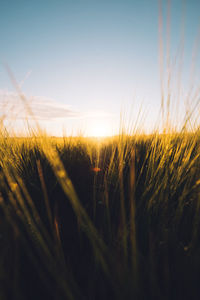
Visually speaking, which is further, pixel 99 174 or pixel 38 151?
pixel 38 151

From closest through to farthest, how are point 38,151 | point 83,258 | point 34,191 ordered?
point 83,258 < point 34,191 < point 38,151

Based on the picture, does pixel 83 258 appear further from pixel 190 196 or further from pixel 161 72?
pixel 161 72

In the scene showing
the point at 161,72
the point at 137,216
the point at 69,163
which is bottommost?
the point at 137,216

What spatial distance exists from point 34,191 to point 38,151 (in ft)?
1.68

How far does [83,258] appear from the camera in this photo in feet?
1.46

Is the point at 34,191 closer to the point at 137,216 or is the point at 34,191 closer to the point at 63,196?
the point at 63,196

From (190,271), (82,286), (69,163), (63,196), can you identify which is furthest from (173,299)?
(69,163)

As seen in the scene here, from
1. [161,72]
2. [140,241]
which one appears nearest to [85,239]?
[140,241]

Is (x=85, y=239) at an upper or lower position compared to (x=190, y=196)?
lower

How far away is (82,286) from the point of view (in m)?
0.39

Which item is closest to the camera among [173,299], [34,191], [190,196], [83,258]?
[173,299]

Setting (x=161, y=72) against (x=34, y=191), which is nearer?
(x=161, y=72)

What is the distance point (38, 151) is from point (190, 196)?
1.04 metres

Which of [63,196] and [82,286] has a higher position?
[63,196]
